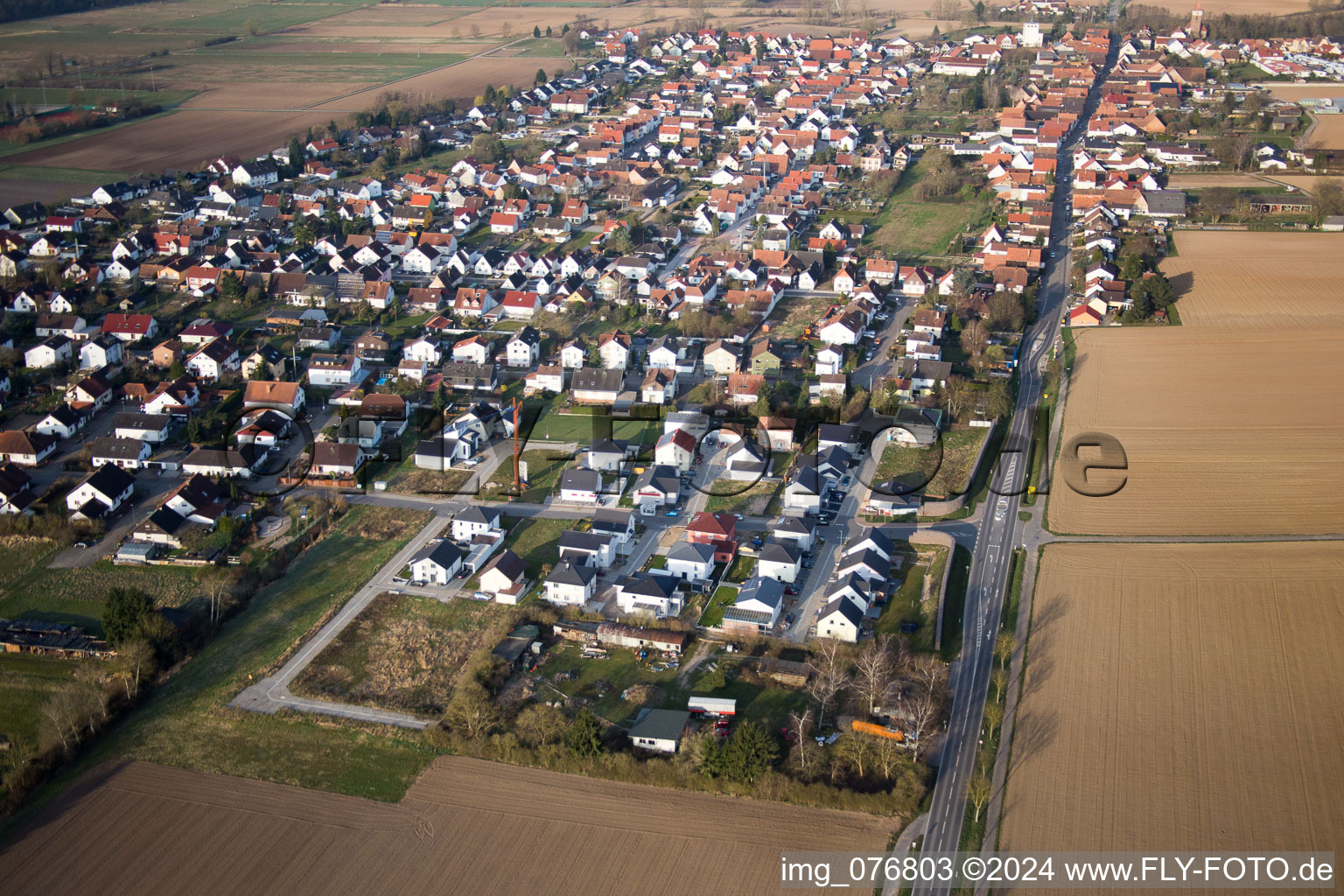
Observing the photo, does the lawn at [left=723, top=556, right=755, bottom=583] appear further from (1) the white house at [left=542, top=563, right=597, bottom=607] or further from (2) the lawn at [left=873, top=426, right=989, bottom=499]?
(2) the lawn at [left=873, top=426, right=989, bottom=499]

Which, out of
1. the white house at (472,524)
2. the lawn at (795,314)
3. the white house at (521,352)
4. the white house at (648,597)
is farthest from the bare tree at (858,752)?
the lawn at (795,314)

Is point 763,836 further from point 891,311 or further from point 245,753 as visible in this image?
point 891,311

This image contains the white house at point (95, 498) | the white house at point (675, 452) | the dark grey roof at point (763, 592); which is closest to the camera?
the dark grey roof at point (763, 592)

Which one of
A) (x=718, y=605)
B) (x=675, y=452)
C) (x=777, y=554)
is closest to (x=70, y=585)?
(x=718, y=605)

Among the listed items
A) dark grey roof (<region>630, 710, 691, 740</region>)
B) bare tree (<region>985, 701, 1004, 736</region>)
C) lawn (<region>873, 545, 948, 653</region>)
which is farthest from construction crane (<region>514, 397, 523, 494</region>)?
bare tree (<region>985, 701, 1004, 736</region>)

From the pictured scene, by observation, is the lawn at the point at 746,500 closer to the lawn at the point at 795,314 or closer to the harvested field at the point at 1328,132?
the lawn at the point at 795,314
